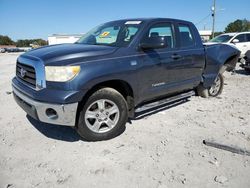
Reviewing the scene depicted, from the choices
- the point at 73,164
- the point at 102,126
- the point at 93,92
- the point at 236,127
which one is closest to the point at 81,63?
the point at 93,92

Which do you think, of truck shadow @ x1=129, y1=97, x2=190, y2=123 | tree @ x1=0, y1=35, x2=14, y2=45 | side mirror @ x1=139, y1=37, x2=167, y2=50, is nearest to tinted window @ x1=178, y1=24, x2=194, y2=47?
side mirror @ x1=139, y1=37, x2=167, y2=50

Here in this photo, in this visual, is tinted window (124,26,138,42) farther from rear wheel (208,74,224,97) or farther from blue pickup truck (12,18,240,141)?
rear wheel (208,74,224,97)

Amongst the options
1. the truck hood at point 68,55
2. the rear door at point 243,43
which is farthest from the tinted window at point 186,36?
the rear door at point 243,43

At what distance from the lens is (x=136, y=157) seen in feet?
11.5

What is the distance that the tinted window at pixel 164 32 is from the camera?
4.59 meters

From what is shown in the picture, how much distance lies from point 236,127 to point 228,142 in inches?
30.3

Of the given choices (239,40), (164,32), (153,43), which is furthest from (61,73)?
(239,40)

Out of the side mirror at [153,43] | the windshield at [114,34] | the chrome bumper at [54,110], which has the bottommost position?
the chrome bumper at [54,110]

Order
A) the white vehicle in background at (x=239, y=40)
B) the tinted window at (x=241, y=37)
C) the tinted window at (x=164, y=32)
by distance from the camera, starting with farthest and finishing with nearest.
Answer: the tinted window at (x=241, y=37) < the white vehicle in background at (x=239, y=40) < the tinted window at (x=164, y=32)

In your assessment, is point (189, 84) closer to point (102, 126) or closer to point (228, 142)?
point (228, 142)

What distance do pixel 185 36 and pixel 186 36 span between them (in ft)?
0.15

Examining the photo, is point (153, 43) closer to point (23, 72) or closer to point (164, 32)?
point (164, 32)

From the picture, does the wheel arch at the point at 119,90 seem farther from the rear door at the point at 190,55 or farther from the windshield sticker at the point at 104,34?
the rear door at the point at 190,55

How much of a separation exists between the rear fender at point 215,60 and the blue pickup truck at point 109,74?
1.33ft
